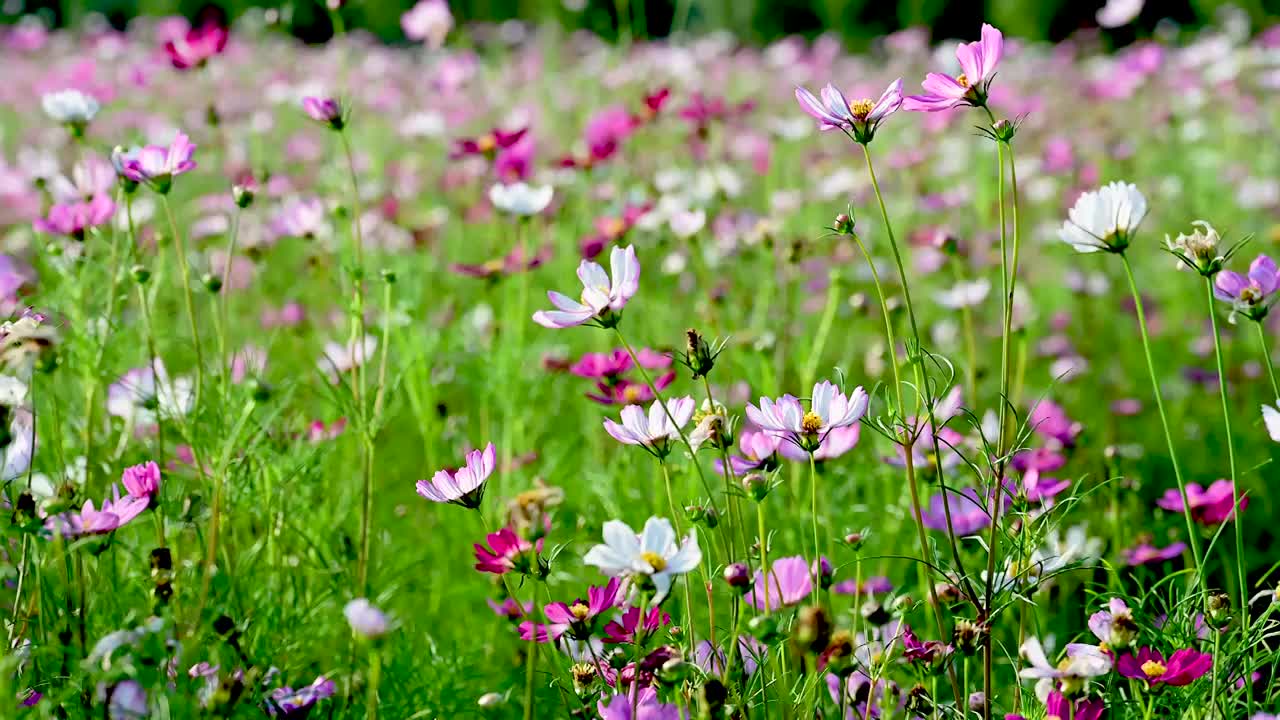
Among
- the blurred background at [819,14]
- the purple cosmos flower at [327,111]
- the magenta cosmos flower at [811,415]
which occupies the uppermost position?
the purple cosmos flower at [327,111]

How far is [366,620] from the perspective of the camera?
715 millimetres

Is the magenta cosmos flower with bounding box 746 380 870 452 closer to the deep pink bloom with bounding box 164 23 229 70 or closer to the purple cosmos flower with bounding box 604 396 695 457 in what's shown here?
the purple cosmos flower with bounding box 604 396 695 457

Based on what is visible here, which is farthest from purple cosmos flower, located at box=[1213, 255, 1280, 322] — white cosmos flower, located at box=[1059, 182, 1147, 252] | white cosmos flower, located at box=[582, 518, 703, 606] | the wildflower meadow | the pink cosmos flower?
the pink cosmos flower

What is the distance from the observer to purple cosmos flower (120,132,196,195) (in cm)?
101

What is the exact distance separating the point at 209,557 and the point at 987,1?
30.8ft

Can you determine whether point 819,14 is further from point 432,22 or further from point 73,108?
point 73,108

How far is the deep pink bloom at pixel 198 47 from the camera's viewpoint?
137 cm

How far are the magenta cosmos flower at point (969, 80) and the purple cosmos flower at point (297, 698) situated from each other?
2.08 feet

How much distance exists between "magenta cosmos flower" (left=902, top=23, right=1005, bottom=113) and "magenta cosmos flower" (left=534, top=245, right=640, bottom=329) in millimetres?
243

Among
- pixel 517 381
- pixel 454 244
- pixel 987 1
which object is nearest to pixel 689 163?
pixel 454 244

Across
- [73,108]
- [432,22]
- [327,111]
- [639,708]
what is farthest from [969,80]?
[432,22]

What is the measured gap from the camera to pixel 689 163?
3.10 metres

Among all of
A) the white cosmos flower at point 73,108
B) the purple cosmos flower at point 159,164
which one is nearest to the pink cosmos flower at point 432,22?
the white cosmos flower at point 73,108

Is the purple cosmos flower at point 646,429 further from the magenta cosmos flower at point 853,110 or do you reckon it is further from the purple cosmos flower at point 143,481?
the purple cosmos flower at point 143,481
